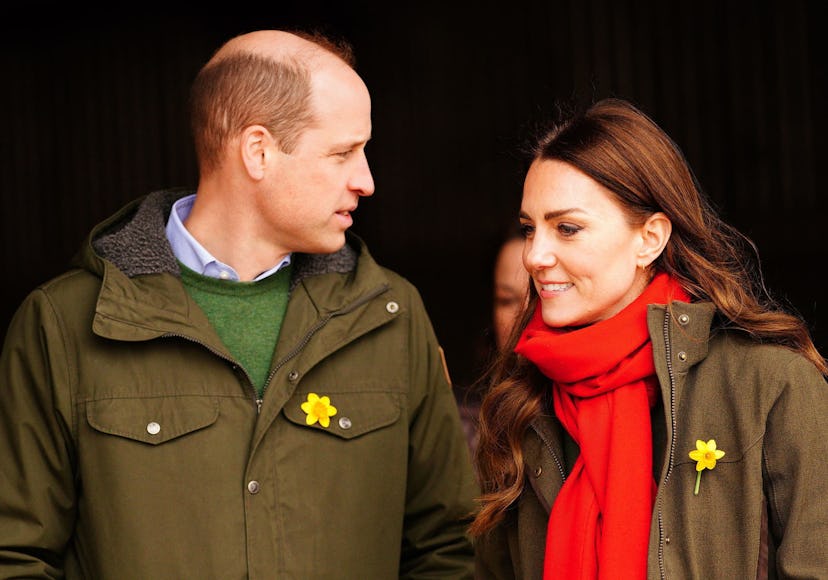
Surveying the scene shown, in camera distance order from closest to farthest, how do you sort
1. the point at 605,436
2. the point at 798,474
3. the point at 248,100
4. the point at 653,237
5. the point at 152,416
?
the point at 798,474 → the point at 605,436 → the point at 653,237 → the point at 152,416 → the point at 248,100

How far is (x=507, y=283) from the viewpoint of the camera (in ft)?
12.8

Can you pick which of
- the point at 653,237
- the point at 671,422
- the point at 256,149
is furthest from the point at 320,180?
the point at 671,422

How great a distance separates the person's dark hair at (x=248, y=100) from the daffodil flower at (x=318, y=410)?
539mm

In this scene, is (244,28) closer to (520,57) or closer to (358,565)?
(520,57)

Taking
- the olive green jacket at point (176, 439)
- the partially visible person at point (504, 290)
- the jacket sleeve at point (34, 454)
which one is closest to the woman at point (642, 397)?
the olive green jacket at point (176, 439)

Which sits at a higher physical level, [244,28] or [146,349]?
[244,28]

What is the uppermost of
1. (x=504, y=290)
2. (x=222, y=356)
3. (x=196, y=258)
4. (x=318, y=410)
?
(x=196, y=258)

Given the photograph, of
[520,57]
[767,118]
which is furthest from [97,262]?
[520,57]

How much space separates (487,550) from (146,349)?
817 millimetres

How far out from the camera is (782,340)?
2326mm

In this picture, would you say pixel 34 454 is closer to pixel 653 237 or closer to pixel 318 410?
pixel 318 410

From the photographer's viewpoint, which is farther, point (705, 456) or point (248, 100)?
point (248, 100)

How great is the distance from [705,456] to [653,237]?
0.46m

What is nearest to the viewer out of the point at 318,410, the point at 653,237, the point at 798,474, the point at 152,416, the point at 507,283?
the point at 798,474
